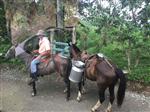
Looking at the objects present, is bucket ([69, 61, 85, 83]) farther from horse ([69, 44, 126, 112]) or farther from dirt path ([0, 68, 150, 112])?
dirt path ([0, 68, 150, 112])

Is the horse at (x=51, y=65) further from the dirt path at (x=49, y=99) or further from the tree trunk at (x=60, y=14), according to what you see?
the tree trunk at (x=60, y=14)

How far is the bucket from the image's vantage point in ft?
30.6

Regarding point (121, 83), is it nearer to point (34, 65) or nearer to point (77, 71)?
point (77, 71)

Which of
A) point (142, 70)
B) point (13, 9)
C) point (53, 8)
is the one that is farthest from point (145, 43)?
point (13, 9)

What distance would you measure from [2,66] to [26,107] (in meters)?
4.22

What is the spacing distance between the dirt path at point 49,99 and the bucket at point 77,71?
2.56 ft

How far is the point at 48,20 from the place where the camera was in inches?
526

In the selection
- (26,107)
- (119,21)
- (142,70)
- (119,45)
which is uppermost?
(119,21)

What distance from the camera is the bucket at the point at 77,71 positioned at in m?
9.32

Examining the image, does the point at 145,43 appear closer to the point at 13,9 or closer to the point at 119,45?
the point at 119,45

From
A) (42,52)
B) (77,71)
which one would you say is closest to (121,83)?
(77,71)

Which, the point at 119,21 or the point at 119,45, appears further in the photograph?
the point at 119,45

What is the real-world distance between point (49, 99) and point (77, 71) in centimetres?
137

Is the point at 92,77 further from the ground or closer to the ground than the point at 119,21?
closer to the ground
